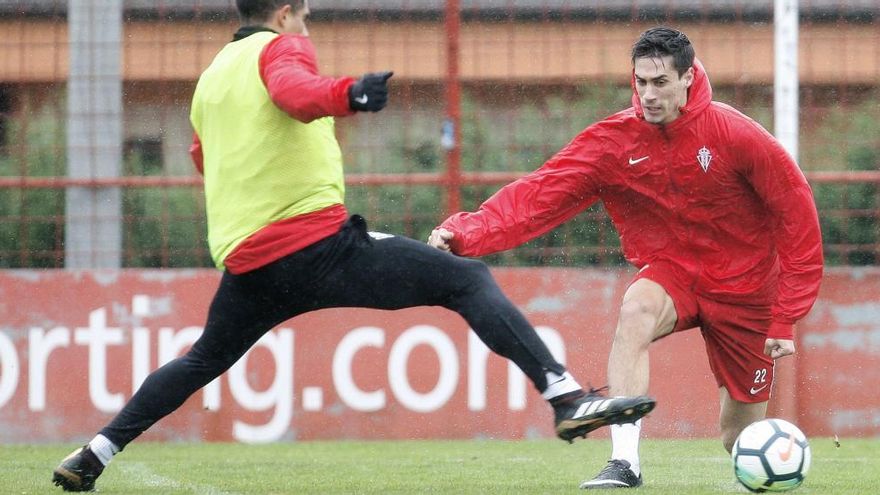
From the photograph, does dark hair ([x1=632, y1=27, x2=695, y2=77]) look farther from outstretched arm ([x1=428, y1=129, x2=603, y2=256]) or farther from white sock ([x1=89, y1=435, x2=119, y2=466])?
white sock ([x1=89, y1=435, x2=119, y2=466])

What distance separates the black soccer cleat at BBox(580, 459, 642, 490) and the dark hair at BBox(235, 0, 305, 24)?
7.01 feet

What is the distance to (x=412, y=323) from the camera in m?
9.52

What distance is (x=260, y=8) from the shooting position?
5.68m

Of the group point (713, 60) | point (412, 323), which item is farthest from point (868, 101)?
point (412, 323)

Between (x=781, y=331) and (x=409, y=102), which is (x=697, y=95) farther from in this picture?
(x=409, y=102)

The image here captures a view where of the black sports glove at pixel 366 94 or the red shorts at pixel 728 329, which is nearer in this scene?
the black sports glove at pixel 366 94

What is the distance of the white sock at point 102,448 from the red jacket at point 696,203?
1.51 metres

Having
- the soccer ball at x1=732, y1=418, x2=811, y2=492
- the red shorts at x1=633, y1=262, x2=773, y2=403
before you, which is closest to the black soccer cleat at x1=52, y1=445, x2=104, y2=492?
the red shorts at x1=633, y1=262, x2=773, y2=403

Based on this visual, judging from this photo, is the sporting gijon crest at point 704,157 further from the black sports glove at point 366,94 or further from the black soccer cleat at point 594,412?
the black sports glove at point 366,94

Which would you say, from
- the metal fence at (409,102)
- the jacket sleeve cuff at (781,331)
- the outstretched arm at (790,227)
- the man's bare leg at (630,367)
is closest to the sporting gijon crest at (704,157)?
the outstretched arm at (790,227)

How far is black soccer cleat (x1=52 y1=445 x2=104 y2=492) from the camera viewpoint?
614 cm

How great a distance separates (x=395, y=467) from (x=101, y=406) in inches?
95.7

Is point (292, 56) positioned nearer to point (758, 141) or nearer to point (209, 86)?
point (209, 86)

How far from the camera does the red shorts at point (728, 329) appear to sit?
21.5ft
